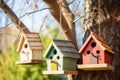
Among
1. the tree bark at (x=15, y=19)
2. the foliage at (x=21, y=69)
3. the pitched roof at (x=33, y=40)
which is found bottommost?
the foliage at (x=21, y=69)

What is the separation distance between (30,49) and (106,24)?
18.7 inches

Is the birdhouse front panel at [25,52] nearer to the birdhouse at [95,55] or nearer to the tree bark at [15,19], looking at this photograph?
the tree bark at [15,19]

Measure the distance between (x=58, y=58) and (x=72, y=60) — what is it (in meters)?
0.08

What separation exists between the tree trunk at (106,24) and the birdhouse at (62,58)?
8.3 inches

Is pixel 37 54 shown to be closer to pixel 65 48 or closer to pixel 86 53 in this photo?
pixel 65 48

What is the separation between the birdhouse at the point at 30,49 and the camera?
6.12ft

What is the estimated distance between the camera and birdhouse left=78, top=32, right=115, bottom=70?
1.66 meters

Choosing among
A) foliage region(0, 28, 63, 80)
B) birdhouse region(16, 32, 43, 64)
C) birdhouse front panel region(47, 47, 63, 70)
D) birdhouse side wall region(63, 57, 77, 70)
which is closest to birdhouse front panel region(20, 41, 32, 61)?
birdhouse region(16, 32, 43, 64)

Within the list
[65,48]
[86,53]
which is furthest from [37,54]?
[86,53]

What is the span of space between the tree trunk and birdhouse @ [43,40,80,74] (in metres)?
0.21

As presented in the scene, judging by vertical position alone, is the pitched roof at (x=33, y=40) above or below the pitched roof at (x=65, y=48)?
above

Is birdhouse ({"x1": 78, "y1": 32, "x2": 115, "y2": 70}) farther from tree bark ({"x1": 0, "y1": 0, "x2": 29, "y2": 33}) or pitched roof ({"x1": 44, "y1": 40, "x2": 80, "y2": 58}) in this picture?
tree bark ({"x1": 0, "y1": 0, "x2": 29, "y2": 33})

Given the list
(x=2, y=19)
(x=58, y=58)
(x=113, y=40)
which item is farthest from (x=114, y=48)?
(x=2, y=19)

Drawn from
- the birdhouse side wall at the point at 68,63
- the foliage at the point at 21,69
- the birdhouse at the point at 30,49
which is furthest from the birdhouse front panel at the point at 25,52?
the foliage at the point at 21,69
